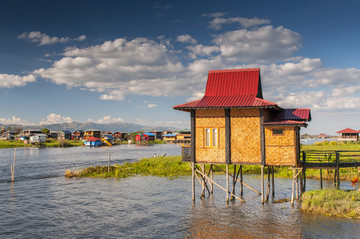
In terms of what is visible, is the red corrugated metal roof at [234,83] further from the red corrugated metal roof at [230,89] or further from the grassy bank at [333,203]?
the grassy bank at [333,203]

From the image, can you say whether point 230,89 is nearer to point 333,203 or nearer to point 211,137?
point 211,137

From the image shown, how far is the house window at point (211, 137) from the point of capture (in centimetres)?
2534

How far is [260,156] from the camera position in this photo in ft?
79.3

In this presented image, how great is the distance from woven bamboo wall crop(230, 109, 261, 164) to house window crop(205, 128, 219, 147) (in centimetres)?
136

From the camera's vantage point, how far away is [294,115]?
2569cm

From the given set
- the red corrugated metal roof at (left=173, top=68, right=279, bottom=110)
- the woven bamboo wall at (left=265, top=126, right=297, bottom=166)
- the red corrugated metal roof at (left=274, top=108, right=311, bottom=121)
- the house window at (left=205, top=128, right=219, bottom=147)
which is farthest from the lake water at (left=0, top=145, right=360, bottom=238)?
the red corrugated metal roof at (left=173, top=68, right=279, bottom=110)

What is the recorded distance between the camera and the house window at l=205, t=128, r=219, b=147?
83.1 ft

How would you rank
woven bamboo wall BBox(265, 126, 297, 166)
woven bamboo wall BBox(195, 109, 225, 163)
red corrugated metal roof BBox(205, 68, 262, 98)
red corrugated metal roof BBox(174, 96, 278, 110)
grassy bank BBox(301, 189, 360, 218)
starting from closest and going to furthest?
grassy bank BBox(301, 189, 360, 218) → woven bamboo wall BBox(265, 126, 297, 166) → red corrugated metal roof BBox(174, 96, 278, 110) → woven bamboo wall BBox(195, 109, 225, 163) → red corrugated metal roof BBox(205, 68, 262, 98)

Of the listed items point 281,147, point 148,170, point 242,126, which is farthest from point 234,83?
point 148,170

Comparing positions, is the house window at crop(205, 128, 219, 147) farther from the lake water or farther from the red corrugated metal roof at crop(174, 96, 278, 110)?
the lake water

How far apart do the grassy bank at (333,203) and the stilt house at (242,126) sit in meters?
3.14

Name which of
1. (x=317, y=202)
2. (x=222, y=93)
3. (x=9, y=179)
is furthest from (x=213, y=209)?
(x=9, y=179)

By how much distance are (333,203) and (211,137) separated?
10.5 metres

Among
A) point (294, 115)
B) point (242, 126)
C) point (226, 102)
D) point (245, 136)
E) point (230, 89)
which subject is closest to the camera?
point (245, 136)
